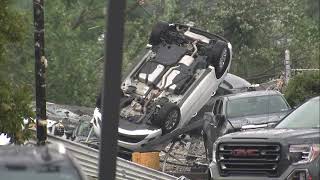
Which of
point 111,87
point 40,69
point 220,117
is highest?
point 111,87

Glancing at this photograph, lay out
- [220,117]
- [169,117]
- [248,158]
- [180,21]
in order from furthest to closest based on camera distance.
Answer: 1. [180,21]
2. [169,117]
3. [220,117]
4. [248,158]

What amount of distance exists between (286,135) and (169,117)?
29.1ft

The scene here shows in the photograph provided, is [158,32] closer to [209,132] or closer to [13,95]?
[209,132]

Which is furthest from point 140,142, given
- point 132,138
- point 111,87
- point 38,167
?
point 111,87

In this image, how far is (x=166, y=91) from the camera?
20.4 metres

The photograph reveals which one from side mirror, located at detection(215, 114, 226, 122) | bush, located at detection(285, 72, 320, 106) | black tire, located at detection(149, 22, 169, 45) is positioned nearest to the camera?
side mirror, located at detection(215, 114, 226, 122)

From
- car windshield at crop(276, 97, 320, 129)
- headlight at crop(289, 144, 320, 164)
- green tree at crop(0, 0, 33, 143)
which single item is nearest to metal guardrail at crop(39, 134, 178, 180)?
green tree at crop(0, 0, 33, 143)

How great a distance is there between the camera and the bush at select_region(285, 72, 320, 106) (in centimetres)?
2225

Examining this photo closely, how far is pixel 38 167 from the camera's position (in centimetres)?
659

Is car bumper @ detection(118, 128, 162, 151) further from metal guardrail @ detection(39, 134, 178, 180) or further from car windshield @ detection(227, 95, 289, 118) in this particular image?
metal guardrail @ detection(39, 134, 178, 180)

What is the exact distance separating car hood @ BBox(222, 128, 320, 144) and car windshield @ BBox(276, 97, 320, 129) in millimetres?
247

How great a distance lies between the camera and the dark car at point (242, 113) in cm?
1662

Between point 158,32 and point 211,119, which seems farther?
point 158,32

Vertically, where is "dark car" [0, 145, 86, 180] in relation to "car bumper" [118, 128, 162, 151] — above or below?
above
